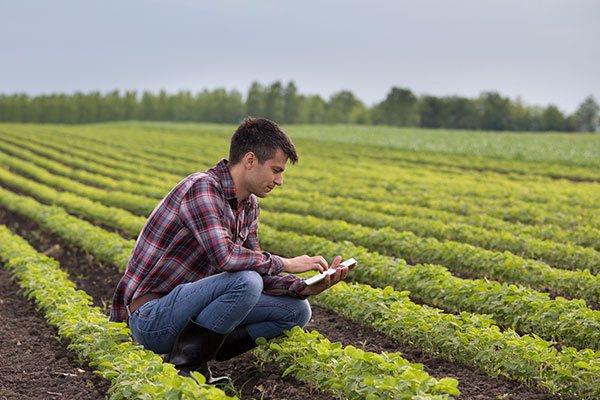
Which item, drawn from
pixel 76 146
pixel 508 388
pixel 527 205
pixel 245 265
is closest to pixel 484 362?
pixel 508 388

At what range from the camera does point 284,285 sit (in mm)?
6051

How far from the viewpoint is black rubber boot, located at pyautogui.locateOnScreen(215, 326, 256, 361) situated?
20.1 feet

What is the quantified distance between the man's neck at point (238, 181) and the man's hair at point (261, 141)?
0.06 meters

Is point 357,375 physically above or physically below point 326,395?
above

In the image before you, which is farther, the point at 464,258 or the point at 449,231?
the point at 449,231

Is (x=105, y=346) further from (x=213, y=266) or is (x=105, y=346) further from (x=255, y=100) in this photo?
(x=255, y=100)

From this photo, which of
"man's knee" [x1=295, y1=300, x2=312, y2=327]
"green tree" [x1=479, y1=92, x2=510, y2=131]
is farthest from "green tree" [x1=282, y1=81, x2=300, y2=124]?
"man's knee" [x1=295, y1=300, x2=312, y2=327]

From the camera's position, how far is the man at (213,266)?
222 inches

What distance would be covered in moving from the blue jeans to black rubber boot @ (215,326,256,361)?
54mm

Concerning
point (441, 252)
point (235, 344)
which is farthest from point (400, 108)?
point (235, 344)

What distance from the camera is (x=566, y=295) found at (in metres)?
9.30

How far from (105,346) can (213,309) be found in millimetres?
1127

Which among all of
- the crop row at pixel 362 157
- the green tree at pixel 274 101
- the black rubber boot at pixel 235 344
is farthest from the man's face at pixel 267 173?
the green tree at pixel 274 101

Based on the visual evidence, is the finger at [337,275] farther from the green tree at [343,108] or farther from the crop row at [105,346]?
the green tree at [343,108]
